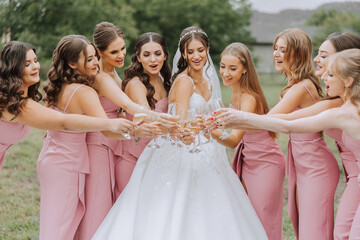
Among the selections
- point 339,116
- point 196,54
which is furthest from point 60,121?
point 339,116

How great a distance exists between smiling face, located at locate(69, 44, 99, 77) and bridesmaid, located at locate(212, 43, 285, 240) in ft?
4.89

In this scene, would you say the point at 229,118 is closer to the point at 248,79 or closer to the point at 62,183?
the point at 248,79

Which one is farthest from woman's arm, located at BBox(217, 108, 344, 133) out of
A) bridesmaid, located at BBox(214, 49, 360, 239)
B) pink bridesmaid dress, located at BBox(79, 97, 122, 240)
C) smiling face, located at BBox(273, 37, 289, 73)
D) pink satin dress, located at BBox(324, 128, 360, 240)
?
pink bridesmaid dress, located at BBox(79, 97, 122, 240)

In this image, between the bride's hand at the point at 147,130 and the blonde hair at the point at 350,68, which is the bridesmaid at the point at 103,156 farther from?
the blonde hair at the point at 350,68

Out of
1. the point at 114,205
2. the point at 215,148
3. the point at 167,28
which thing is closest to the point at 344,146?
the point at 215,148

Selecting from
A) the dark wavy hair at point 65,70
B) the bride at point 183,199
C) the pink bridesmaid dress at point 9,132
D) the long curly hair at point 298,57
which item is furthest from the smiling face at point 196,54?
the pink bridesmaid dress at point 9,132

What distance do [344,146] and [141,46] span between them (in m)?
2.60

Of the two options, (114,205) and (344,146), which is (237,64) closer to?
(344,146)

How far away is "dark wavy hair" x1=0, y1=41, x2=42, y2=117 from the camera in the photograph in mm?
4410

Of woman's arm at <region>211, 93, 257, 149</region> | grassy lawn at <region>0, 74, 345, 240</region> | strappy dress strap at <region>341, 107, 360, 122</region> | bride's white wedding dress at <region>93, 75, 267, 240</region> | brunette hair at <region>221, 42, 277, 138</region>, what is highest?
brunette hair at <region>221, 42, 277, 138</region>

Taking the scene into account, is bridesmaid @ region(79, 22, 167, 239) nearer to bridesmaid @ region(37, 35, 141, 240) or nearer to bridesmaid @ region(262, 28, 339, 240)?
bridesmaid @ region(37, 35, 141, 240)

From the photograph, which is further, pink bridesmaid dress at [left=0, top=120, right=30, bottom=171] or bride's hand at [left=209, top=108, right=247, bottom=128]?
pink bridesmaid dress at [left=0, top=120, right=30, bottom=171]

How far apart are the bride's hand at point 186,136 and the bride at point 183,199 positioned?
128mm

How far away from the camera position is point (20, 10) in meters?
11.6
